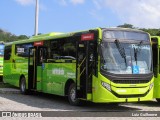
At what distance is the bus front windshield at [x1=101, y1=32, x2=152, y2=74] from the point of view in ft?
46.6

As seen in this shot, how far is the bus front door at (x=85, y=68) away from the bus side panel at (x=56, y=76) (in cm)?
52

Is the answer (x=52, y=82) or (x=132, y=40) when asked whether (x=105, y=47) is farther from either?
(x=52, y=82)

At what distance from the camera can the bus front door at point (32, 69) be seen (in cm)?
1989

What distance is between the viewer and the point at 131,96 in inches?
567

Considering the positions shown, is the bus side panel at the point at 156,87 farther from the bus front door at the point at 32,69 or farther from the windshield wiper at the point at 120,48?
the bus front door at the point at 32,69

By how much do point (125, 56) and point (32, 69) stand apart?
7.03m

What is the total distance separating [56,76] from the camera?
56.9 ft

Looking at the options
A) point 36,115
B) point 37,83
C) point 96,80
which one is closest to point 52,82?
point 37,83

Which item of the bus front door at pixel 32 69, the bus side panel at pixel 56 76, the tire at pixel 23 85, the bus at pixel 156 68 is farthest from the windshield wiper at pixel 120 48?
the tire at pixel 23 85

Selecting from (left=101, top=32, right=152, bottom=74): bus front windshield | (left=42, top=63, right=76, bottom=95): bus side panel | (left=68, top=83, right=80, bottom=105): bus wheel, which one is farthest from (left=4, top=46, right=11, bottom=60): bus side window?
(left=101, top=32, right=152, bottom=74): bus front windshield

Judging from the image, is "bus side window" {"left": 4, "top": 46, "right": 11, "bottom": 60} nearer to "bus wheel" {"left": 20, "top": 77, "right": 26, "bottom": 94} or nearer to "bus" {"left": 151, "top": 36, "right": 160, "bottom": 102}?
"bus wheel" {"left": 20, "top": 77, "right": 26, "bottom": 94}

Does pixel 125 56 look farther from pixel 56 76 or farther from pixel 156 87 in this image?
pixel 56 76

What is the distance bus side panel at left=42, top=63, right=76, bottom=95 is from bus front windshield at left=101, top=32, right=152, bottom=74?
1.90 metres

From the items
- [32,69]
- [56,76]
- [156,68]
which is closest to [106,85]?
[156,68]
